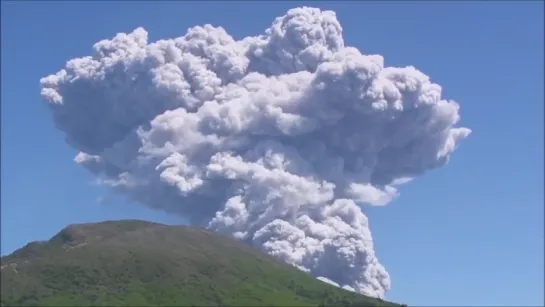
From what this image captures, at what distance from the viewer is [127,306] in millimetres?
199500

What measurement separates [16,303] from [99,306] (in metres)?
16.0

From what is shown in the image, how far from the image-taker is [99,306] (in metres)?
200

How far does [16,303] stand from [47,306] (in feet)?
19.8

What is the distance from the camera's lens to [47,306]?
19875cm

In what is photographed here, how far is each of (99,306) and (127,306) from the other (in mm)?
5481

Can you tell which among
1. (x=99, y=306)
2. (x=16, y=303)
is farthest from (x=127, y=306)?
(x=16, y=303)

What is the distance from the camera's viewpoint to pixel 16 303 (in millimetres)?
198625

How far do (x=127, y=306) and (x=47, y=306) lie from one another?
15.4 metres

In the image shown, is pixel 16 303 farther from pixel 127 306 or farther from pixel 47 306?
pixel 127 306

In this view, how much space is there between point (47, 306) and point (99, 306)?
9.99 m

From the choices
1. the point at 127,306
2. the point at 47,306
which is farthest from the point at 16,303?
the point at 127,306

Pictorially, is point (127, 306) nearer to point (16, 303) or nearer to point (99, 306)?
point (99, 306)
